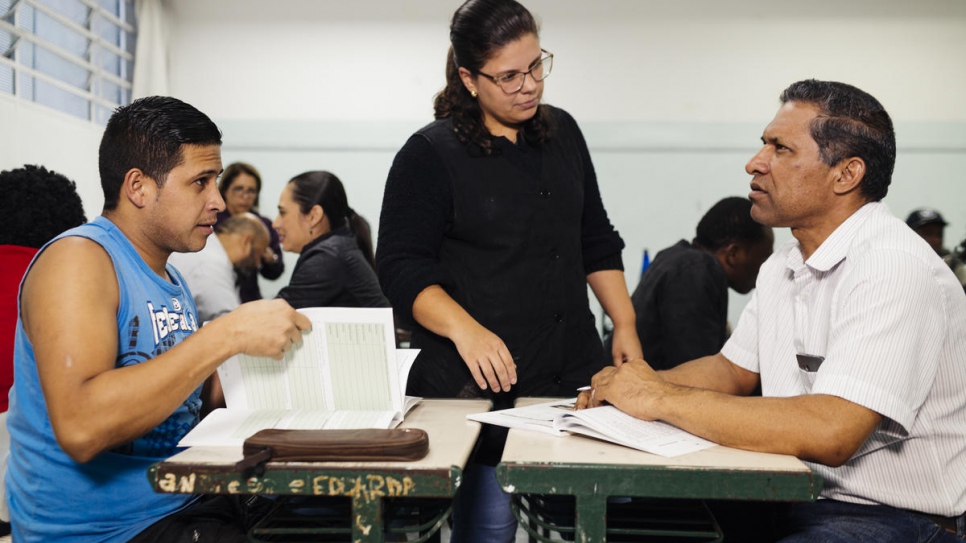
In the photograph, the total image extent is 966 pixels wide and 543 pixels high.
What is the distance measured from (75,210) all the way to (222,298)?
0.99m

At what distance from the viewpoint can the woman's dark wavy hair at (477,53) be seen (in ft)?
5.60

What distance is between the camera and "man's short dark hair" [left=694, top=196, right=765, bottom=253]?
130 inches

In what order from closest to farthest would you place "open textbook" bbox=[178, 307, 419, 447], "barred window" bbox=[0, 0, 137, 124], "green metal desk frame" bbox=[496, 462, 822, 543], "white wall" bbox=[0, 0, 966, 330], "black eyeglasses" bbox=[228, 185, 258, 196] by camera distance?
"green metal desk frame" bbox=[496, 462, 822, 543] → "open textbook" bbox=[178, 307, 419, 447] → "barred window" bbox=[0, 0, 137, 124] → "black eyeglasses" bbox=[228, 185, 258, 196] → "white wall" bbox=[0, 0, 966, 330]

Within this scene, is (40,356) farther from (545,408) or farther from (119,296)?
(545,408)

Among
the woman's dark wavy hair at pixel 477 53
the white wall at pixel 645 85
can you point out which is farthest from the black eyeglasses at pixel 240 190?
the woman's dark wavy hair at pixel 477 53

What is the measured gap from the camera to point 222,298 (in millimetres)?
3287

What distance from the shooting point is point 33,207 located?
88.4 inches

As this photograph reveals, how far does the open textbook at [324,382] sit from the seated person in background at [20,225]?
1.00m

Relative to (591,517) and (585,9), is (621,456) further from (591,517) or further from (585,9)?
(585,9)

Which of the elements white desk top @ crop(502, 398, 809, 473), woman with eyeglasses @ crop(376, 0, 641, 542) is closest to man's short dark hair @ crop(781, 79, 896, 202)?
woman with eyeglasses @ crop(376, 0, 641, 542)

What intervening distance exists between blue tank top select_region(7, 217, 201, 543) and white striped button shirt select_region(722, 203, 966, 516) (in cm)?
113

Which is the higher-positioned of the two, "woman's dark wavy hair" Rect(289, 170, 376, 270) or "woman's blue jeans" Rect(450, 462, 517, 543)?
"woman's dark wavy hair" Rect(289, 170, 376, 270)

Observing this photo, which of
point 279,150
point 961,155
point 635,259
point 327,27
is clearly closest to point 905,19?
point 961,155

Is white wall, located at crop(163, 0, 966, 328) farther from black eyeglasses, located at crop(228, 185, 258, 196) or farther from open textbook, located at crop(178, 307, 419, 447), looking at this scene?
open textbook, located at crop(178, 307, 419, 447)
